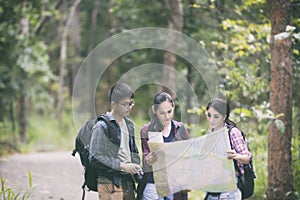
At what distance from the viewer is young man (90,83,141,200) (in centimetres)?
450

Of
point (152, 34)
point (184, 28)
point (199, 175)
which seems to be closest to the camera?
point (199, 175)

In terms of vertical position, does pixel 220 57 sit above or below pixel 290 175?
above

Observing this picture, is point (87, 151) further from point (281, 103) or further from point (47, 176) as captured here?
point (47, 176)

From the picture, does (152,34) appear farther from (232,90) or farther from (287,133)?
(287,133)

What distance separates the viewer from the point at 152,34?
12852mm

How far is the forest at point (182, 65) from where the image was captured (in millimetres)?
6637

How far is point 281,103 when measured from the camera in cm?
655

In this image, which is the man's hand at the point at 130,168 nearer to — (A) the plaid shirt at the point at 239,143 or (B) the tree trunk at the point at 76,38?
(A) the plaid shirt at the point at 239,143

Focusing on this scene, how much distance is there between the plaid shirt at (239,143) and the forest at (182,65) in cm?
105

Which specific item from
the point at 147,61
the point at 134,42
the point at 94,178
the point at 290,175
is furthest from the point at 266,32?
the point at 147,61

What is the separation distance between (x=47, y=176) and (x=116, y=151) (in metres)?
5.61

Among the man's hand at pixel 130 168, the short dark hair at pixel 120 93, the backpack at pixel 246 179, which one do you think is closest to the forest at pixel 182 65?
the short dark hair at pixel 120 93

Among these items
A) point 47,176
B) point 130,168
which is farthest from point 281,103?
point 47,176

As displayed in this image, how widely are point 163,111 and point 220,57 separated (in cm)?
487
